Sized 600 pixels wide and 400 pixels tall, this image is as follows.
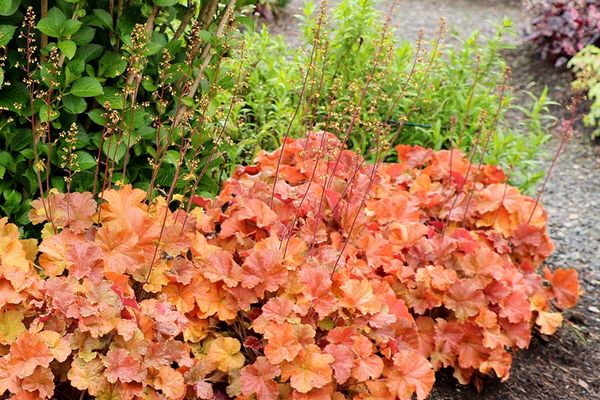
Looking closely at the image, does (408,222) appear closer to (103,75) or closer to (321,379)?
(321,379)

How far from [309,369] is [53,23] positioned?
1.24 metres

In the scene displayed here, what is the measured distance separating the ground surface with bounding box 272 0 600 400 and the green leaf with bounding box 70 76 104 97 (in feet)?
5.07

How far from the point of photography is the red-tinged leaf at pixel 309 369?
2.19m

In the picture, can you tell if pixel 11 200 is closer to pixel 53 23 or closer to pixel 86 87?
pixel 86 87

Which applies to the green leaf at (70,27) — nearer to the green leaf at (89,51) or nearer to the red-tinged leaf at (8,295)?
the green leaf at (89,51)

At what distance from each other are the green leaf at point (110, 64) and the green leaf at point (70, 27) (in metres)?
0.17

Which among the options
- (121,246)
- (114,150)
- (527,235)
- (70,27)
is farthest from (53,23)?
(527,235)

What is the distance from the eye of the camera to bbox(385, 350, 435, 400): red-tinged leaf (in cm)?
240

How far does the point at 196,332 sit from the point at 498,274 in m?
1.13

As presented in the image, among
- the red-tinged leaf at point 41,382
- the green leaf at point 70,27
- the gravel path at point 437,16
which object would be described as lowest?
the gravel path at point 437,16

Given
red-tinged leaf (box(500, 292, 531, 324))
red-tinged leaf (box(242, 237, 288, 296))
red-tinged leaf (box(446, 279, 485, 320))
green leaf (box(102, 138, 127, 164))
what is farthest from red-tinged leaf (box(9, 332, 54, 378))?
red-tinged leaf (box(500, 292, 531, 324))

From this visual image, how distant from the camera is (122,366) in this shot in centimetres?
204

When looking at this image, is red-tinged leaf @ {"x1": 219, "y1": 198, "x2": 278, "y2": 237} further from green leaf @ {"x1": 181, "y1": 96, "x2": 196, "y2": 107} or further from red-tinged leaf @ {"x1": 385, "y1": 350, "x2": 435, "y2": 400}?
red-tinged leaf @ {"x1": 385, "y1": 350, "x2": 435, "y2": 400}

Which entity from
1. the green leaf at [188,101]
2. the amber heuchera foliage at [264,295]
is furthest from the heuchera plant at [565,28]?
the green leaf at [188,101]
